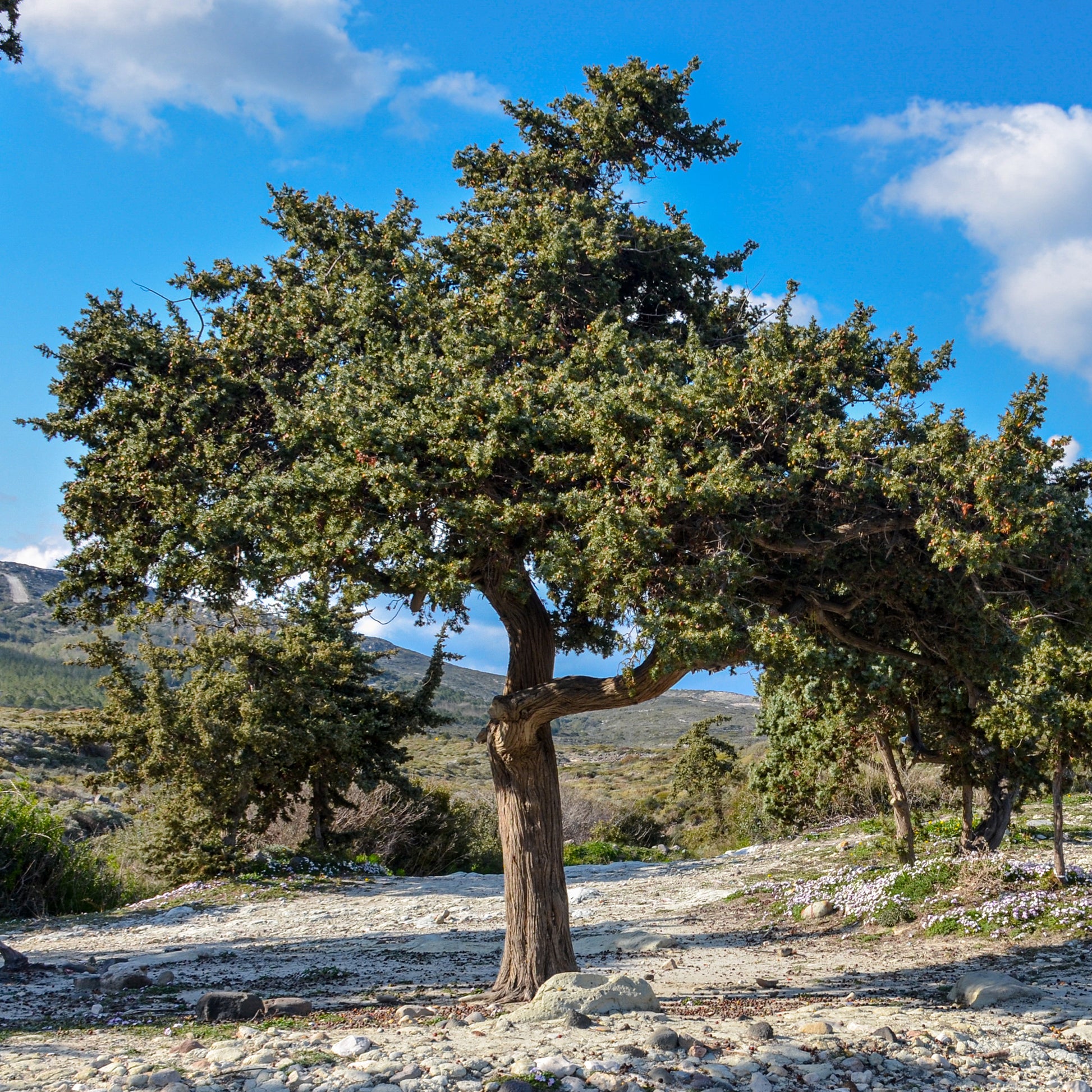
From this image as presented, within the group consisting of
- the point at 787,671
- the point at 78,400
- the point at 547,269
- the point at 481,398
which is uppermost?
the point at 547,269

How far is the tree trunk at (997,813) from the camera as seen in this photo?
521 inches

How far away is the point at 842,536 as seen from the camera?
7.43m

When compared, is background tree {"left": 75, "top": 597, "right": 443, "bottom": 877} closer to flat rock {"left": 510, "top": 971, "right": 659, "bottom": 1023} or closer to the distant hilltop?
flat rock {"left": 510, "top": 971, "right": 659, "bottom": 1023}

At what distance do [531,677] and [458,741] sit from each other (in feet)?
204

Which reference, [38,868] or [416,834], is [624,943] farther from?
[416,834]

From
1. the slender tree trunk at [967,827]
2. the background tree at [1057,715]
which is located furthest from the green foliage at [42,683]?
the background tree at [1057,715]

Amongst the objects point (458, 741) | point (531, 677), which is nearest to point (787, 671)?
point (531, 677)

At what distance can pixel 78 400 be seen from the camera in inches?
396

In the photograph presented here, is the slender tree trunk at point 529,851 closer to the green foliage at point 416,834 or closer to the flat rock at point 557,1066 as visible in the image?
the flat rock at point 557,1066

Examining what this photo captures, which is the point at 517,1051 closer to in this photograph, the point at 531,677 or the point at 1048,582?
the point at 531,677

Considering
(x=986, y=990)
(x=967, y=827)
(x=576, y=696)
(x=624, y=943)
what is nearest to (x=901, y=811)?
(x=967, y=827)

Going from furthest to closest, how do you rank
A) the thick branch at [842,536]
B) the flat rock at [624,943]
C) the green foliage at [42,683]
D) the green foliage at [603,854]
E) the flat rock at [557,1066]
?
the green foliage at [42,683], the green foliage at [603,854], the flat rock at [624,943], the thick branch at [842,536], the flat rock at [557,1066]

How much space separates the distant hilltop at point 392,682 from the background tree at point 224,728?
142ft

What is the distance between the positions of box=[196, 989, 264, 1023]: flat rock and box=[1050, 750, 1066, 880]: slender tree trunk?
9.25 meters
